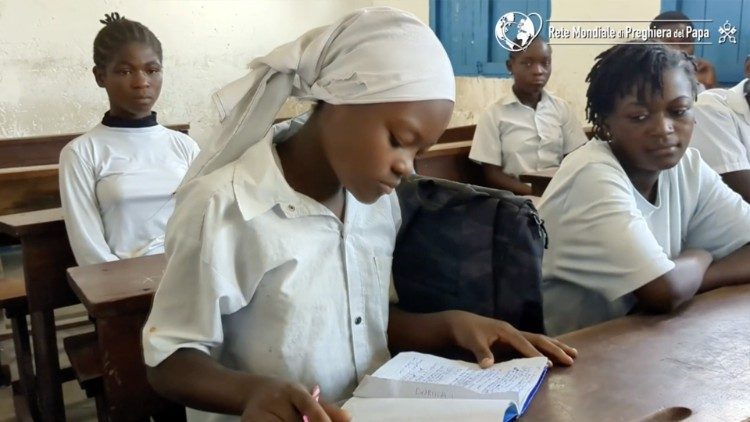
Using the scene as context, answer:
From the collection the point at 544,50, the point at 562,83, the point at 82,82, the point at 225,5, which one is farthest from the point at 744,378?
the point at 225,5

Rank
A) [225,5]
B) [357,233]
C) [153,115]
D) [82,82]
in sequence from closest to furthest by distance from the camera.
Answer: [357,233]
[153,115]
[82,82]
[225,5]

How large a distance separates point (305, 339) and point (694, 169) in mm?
1010

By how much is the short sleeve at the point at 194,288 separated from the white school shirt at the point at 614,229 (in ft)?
2.37

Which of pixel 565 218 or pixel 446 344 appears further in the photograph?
pixel 565 218

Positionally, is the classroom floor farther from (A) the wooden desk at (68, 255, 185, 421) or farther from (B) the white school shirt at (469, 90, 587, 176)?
(B) the white school shirt at (469, 90, 587, 176)

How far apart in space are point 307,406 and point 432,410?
0.53 ft

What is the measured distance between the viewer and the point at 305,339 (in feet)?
3.23

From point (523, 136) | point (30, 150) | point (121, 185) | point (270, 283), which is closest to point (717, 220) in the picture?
point (270, 283)

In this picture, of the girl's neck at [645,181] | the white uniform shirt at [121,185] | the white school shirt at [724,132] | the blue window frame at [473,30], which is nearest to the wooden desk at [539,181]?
the white school shirt at [724,132]

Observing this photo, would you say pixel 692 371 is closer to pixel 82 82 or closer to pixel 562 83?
pixel 562 83

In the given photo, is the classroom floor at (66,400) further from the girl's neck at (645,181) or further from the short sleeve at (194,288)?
the girl's neck at (645,181)

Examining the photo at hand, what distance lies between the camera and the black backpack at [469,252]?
3.59 ft


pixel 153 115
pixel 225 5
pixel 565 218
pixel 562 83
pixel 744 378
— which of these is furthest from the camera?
pixel 225 5

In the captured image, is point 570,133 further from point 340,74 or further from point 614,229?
point 340,74
